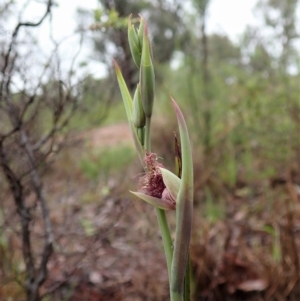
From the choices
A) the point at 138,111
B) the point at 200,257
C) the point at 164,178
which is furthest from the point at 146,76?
the point at 200,257

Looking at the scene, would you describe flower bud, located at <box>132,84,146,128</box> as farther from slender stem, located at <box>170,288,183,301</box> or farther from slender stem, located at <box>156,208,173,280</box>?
slender stem, located at <box>170,288,183,301</box>

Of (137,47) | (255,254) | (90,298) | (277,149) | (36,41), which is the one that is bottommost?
(90,298)

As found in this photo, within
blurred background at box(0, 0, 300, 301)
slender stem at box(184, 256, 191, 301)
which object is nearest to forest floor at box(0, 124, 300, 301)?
blurred background at box(0, 0, 300, 301)

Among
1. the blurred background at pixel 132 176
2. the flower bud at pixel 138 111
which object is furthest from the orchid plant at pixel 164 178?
the blurred background at pixel 132 176

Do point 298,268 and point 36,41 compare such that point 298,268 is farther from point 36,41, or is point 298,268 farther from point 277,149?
point 277,149

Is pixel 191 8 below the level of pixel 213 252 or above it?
above


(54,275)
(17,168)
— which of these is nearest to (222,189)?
(54,275)

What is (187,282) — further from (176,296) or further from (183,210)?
(183,210)
